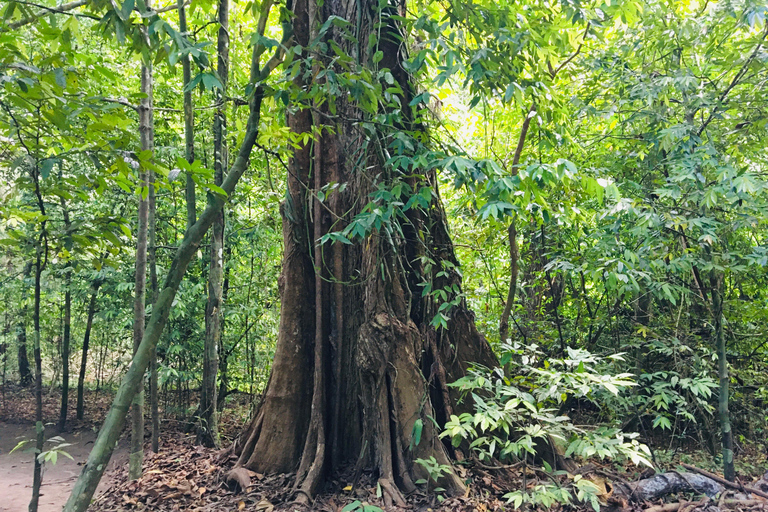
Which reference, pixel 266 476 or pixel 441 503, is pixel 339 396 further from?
pixel 441 503

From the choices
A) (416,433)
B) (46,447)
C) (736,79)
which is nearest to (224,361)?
(46,447)

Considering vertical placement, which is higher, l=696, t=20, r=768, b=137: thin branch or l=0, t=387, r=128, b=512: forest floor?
l=696, t=20, r=768, b=137: thin branch

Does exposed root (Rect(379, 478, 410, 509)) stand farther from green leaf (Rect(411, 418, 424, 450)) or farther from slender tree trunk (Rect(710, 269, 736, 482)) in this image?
slender tree trunk (Rect(710, 269, 736, 482))

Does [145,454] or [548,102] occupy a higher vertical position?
[548,102]

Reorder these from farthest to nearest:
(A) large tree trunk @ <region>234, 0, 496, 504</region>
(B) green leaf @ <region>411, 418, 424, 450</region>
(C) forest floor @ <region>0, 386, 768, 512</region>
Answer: (A) large tree trunk @ <region>234, 0, 496, 504</region>
(C) forest floor @ <region>0, 386, 768, 512</region>
(B) green leaf @ <region>411, 418, 424, 450</region>

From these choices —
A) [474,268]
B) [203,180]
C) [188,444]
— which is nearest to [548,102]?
[474,268]

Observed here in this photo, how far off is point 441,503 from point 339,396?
1.24m

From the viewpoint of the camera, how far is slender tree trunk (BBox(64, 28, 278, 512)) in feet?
6.98

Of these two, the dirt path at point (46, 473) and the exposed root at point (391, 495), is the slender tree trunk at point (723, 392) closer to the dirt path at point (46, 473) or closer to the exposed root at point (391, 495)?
the exposed root at point (391, 495)

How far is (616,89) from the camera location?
4.80m

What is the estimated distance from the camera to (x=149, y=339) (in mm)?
2340

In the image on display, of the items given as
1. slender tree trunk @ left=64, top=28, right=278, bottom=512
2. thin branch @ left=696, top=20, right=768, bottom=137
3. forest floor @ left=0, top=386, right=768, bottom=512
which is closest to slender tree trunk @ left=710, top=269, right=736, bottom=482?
forest floor @ left=0, top=386, right=768, bottom=512

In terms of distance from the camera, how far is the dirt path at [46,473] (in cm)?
473

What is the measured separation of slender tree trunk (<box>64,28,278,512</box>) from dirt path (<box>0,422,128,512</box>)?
109 inches
